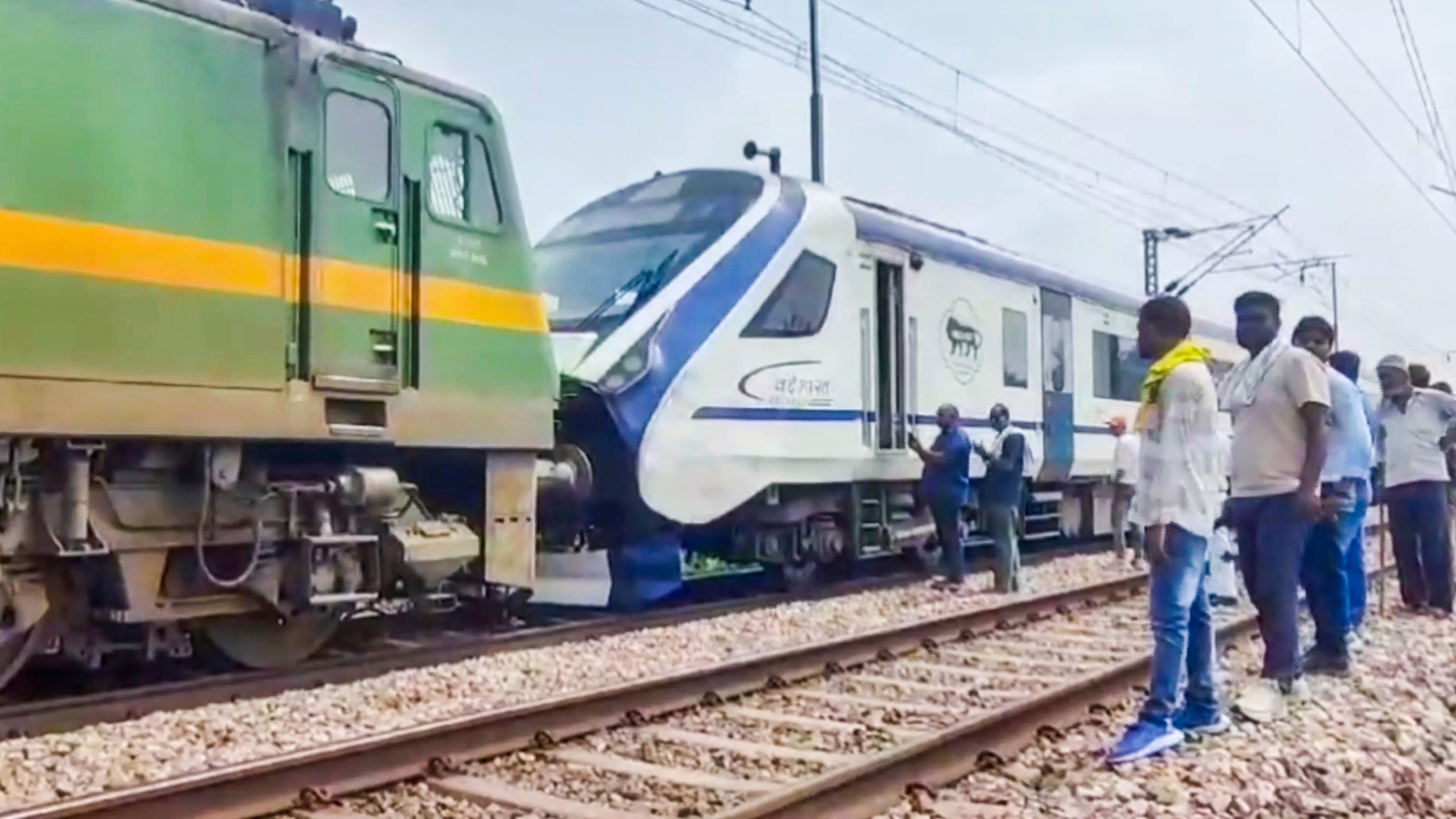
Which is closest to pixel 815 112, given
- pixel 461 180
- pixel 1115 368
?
pixel 1115 368

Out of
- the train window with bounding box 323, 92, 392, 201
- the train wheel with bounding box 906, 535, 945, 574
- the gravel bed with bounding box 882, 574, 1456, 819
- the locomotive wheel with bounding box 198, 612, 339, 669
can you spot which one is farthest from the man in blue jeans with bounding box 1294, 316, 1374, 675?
the train wheel with bounding box 906, 535, 945, 574

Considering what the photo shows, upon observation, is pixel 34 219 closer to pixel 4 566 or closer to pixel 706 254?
pixel 4 566

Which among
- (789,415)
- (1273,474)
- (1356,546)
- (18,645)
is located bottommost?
(18,645)

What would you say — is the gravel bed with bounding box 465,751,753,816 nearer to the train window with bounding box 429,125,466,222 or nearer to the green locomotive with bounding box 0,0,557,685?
the green locomotive with bounding box 0,0,557,685

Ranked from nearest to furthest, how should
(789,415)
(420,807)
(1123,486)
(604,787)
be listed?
1. (420,807)
2. (604,787)
3. (789,415)
4. (1123,486)

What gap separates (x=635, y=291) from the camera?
11383 millimetres

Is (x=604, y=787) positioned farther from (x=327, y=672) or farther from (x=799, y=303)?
(x=799, y=303)

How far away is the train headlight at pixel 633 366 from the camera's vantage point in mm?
10406

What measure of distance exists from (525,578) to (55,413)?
3.47 m

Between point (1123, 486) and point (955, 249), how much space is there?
358 centimetres

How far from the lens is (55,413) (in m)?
6.61

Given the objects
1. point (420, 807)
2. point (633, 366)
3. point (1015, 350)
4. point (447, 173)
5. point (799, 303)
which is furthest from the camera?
point (1015, 350)

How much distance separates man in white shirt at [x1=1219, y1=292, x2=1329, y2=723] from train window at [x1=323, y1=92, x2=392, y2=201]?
454cm

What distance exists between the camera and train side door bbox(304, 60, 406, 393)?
799 cm
